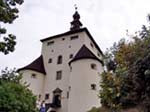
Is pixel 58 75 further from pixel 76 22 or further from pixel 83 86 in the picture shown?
pixel 76 22

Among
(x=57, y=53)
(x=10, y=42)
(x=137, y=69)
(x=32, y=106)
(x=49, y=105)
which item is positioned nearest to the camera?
(x=137, y=69)

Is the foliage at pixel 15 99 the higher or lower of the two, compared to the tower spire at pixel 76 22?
lower

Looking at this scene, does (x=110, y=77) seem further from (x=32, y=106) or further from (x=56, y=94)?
(x=56, y=94)

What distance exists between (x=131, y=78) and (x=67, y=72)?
31.1 metres

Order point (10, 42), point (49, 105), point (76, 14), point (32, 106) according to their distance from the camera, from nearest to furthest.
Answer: point (10, 42) < point (32, 106) < point (49, 105) < point (76, 14)

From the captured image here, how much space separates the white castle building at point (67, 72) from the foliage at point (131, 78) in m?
19.7

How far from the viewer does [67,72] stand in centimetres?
4403

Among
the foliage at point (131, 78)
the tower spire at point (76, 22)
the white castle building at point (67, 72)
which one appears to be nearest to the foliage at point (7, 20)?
the foliage at point (131, 78)

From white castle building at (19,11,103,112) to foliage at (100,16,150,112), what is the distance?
64.8ft

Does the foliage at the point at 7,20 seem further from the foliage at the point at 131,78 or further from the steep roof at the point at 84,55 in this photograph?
the steep roof at the point at 84,55

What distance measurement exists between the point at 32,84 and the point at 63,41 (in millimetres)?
8574

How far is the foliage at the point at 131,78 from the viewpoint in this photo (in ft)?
39.5

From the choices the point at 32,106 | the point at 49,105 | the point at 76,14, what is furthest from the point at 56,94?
the point at 32,106

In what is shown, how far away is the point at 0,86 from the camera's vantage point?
1385 cm
